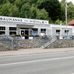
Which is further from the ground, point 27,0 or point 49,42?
point 27,0

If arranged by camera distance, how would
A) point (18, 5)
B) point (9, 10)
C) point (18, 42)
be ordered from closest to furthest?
1. point (18, 42)
2. point (9, 10)
3. point (18, 5)

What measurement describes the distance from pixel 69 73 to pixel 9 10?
6531cm

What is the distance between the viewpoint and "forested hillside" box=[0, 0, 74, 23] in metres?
75.6

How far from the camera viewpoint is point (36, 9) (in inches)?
3086

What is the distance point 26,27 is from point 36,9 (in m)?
30.9

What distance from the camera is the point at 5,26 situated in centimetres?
4416

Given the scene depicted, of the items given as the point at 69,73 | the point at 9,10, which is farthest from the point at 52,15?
the point at 69,73

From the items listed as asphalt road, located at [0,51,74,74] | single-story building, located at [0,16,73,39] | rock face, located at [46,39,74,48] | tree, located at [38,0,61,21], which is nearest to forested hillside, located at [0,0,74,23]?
tree, located at [38,0,61,21]

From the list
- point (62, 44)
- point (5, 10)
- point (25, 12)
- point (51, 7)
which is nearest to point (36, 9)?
point (25, 12)

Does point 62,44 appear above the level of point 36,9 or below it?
below

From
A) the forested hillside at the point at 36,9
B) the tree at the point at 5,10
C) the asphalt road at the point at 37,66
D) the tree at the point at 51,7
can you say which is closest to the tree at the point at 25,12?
the forested hillside at the point at 36,9

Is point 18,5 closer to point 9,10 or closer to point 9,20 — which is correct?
point 9,10

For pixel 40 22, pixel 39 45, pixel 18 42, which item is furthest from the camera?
pixel 40 22

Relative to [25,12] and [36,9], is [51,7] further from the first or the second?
[25,12]
